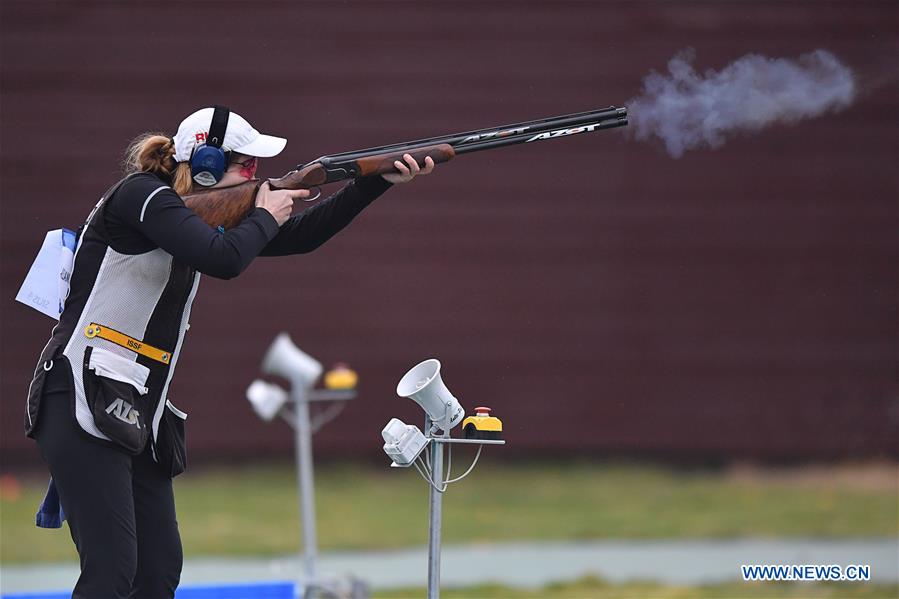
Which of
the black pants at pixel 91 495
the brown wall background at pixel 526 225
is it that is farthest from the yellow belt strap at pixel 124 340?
the brown wall background at pixel 526 225

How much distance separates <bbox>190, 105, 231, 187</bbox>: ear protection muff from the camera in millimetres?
4426

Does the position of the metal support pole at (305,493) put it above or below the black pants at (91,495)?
above

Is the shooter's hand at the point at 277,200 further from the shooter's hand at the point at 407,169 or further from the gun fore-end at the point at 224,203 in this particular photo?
the shooter's hand at the point at 407,169

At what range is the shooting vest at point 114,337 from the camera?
417 cm

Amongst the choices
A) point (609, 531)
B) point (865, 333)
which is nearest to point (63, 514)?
point (609, 531)

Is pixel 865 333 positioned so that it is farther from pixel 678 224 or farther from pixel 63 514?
pixel 63 514

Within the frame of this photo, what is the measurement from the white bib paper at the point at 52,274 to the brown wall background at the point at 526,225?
6.73 metres

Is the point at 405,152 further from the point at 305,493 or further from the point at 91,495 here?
the point at 305,493

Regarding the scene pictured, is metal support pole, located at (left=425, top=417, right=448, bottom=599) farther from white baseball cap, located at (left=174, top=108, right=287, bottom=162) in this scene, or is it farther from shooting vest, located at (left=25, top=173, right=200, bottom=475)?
white baseball cap, located at (left=174, top=108, right=287, bottom=162)

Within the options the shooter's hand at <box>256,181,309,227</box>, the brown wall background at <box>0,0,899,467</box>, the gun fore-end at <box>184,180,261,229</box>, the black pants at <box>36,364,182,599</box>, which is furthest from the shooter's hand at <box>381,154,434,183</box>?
the brown wall background at <box>0,0,899,467</box>

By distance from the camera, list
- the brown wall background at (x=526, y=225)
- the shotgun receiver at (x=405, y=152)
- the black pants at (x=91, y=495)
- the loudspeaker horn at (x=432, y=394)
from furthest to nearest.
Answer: the brown wall background at (x=526, y=225), the shotgun receiver at (x=405, y=152), the loudspeaker horn at (x=432, y=394), the black pants at (x=91, y=495)

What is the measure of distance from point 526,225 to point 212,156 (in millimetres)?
7051

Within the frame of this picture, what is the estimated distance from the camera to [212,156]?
4434 millimetres

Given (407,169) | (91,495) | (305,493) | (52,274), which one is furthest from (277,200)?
(305,493)
